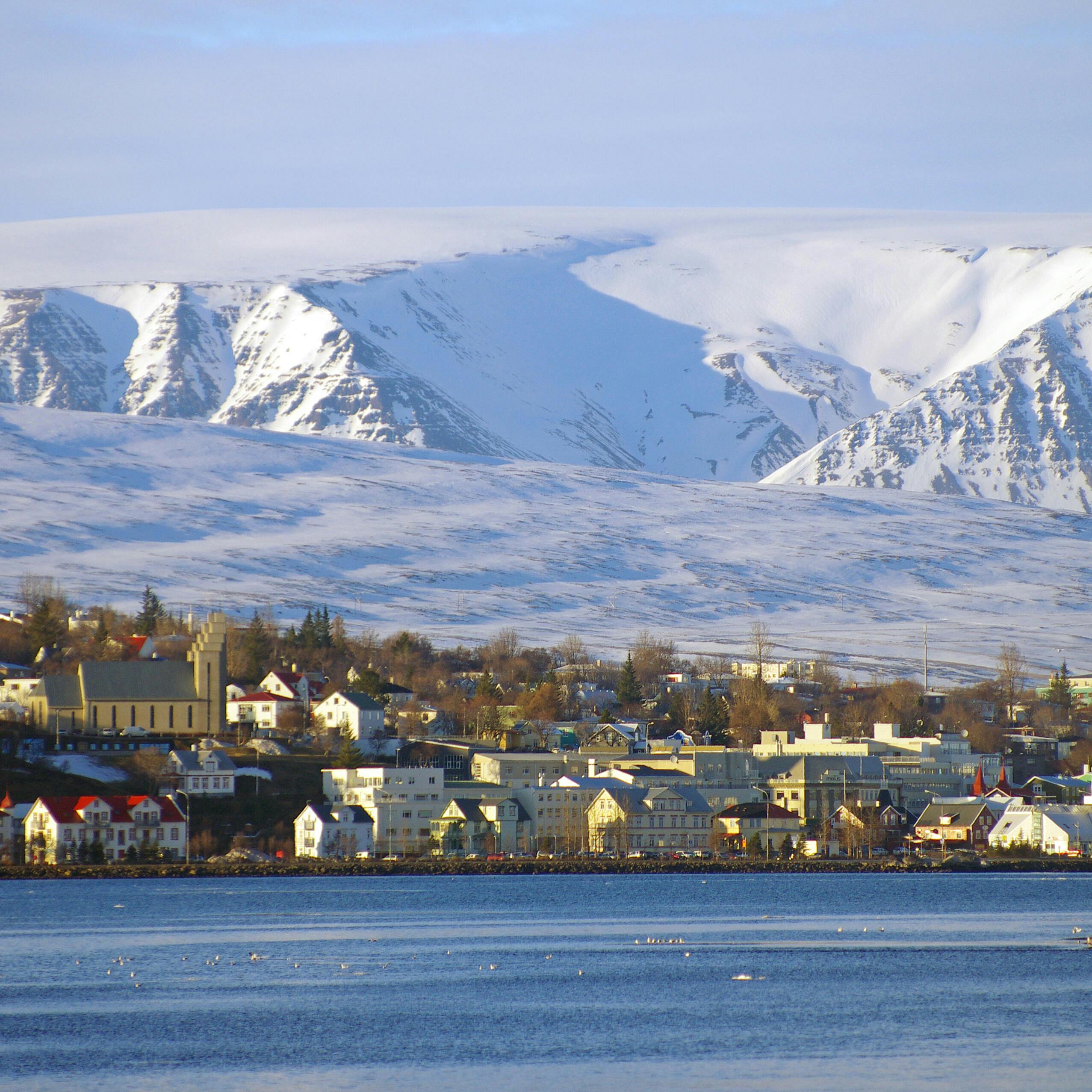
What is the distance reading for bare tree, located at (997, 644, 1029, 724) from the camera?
144250 millimetres

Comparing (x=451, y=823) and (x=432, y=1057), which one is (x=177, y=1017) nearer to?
(x=432, y=1057)

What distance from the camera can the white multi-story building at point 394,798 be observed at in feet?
275

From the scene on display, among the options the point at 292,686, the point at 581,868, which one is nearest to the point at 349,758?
the point at 581,868

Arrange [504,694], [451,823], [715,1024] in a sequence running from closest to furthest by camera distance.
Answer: [715,1024]
[451,823]
[504,694]

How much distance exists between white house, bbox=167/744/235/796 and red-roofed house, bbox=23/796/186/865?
2883 mm

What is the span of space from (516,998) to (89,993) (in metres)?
8.61

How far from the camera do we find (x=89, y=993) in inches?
1625

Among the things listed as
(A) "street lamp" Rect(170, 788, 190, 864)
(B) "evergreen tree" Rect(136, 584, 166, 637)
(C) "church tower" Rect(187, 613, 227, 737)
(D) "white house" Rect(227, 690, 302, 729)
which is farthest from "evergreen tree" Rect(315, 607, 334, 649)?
(A) "street lamp" Rect(170, 788, 190, 864)

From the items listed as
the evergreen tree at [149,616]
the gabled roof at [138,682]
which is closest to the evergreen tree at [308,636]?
the evergreen tree at [149,616]

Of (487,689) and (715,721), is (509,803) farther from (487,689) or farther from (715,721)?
(487,689)

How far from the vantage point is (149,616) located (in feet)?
445

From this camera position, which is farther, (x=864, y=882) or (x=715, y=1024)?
(x=864, y=882)

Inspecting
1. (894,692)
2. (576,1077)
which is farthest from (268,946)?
(894,692)

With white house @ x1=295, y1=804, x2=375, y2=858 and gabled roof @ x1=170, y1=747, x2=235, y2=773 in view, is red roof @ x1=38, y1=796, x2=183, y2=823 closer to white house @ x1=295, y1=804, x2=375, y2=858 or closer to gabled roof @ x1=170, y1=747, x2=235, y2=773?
gabled roof @ x1=170, y1=747, x2=235, y2=773
